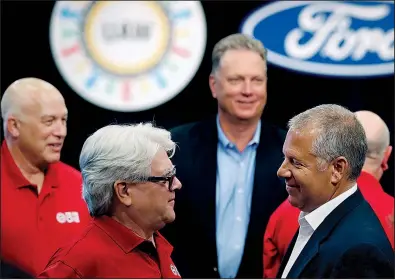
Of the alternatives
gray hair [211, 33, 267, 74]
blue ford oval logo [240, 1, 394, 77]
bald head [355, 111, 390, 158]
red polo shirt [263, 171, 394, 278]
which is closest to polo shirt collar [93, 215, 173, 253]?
red polo shirt [263, 171, 394, 278]

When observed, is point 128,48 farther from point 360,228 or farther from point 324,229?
point 360,228

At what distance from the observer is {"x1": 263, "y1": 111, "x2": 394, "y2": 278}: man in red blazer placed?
11.5ft

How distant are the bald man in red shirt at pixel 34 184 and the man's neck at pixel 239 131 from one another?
761 millimetres

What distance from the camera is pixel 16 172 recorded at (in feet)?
12.0

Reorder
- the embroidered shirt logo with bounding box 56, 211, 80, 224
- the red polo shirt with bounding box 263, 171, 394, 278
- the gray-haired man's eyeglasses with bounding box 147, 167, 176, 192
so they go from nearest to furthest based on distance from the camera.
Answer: the gray-haired man's eyeglasses with bounding box 147, 167, 176, 192 < the red polo shirt with bounding box 263, 171, 394, 278 < the embroidered shirt logo with bounding box 56, 211, 80, 224

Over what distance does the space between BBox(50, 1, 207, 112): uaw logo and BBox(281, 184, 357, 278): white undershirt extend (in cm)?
170

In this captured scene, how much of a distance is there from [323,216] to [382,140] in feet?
3.98

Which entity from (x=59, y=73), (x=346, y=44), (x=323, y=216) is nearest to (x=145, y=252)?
(x=323, y=216)

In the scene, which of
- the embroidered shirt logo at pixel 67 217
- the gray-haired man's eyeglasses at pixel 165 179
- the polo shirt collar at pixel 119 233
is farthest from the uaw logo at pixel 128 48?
the polo shirt collar at pixel 119 233

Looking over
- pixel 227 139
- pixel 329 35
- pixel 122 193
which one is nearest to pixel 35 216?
pixel 122 193

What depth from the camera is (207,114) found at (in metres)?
4.37

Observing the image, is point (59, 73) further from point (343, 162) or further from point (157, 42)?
point (343, 162)

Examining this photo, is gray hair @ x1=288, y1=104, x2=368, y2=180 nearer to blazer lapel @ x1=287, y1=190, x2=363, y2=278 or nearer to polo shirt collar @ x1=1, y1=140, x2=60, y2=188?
blazer lapel @ x1=287, y1=190, x2=363, y2=278

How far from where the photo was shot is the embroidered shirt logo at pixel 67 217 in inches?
141
